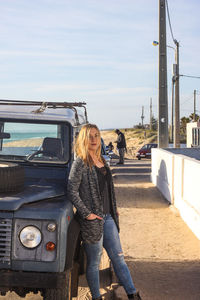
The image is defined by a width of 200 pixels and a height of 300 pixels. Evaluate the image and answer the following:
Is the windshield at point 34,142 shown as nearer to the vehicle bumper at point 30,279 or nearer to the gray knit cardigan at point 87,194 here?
the gray knit cardigan at point 87,194

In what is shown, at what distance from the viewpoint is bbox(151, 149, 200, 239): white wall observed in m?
8.73

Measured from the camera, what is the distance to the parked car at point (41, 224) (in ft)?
12.0

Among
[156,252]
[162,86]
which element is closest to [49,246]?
[156,252]

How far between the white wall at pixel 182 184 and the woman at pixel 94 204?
4104mm

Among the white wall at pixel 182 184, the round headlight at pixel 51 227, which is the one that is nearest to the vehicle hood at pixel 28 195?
the round headlight at pixel 51 227

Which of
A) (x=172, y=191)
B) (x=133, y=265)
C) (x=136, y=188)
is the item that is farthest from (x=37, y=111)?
(x=136, y=188)

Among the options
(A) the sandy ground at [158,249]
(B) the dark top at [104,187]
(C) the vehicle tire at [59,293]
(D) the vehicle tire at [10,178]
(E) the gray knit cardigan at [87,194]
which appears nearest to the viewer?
(C) the vehicle tire at [59,293]

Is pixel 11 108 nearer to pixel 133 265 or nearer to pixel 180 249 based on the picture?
pixel 133 265

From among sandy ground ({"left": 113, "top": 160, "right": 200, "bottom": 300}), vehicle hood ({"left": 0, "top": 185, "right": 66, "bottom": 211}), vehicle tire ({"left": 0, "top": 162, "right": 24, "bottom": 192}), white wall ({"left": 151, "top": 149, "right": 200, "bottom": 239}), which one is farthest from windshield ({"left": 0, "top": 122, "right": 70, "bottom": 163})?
white wall ({"left": 151, "top": 149, "right": 200, "bottom": 239})

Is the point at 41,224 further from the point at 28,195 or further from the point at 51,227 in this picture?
the point at 28,195

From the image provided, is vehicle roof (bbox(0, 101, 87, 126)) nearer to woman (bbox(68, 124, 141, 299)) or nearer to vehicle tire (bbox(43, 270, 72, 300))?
woman (bbox(68, 124, 141, 299))

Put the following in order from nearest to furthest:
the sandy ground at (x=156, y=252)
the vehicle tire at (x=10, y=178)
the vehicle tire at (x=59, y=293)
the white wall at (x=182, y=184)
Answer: the vehicle tire at (x=59, y=293), the vehicle tire at (x=10, y=178), the sandy ground at (x=156, y=252), the white wall at (x=182, y=184)

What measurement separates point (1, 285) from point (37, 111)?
2.17 meters

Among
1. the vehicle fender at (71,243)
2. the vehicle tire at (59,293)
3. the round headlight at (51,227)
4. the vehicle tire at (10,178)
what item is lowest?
the vehicle tire at (59,293)
